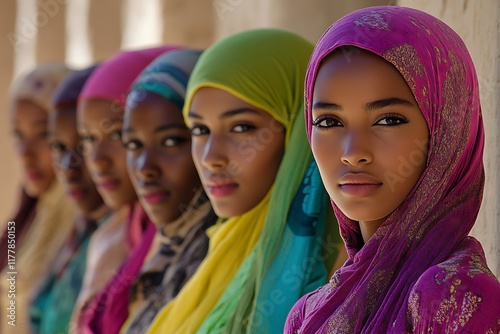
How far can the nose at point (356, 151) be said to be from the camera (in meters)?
2.04

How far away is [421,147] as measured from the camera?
2.04 m

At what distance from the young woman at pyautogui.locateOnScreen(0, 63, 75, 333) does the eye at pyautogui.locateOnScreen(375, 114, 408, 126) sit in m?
3.08

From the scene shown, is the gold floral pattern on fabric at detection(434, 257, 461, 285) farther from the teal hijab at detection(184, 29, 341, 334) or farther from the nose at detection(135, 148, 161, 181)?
the nose at detection(135, 148, 161, 181)

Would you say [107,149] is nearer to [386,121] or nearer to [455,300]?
[386,121]

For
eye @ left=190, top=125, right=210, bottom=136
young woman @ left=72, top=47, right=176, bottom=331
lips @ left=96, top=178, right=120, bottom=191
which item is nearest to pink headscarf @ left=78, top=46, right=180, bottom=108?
young woman @ left=72, top=47, right=176, bottom=331

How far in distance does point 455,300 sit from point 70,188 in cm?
294

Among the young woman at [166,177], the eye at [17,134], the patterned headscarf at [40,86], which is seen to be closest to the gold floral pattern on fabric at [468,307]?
the young woman at [166,177]

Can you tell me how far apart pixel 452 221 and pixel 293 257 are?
0.75m

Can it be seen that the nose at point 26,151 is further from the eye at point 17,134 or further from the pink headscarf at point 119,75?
the pink headscarf at point 119,75

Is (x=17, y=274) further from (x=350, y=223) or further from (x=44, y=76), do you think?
(x=350, y=223)

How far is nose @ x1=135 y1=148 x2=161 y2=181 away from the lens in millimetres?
3400

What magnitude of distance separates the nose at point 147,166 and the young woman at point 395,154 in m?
1.33

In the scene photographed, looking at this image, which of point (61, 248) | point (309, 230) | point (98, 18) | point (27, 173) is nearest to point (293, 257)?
point (309, 230)

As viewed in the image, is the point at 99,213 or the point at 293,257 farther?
the point at 99,213
